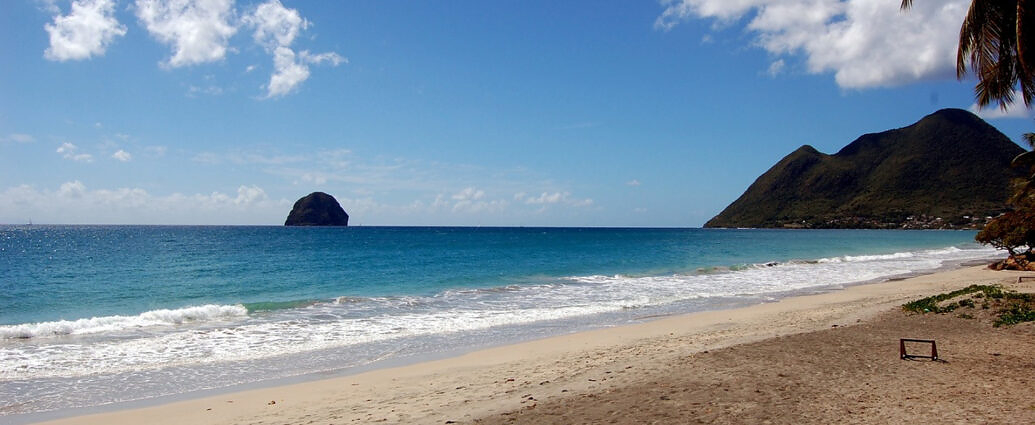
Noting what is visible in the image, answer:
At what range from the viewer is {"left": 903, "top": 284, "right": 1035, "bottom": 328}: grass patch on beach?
12.6m

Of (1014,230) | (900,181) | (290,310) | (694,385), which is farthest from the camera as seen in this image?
(900,181)

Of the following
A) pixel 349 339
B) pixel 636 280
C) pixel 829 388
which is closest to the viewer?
pixel 829 388

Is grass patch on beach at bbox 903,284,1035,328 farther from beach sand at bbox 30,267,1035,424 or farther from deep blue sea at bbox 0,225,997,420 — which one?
deep blue sea at bbox 0,225,997,420

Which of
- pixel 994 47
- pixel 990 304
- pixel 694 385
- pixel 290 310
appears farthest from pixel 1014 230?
pixel 290 310

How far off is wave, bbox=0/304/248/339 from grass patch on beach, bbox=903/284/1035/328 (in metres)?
20.4

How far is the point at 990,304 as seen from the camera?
46.3 feet

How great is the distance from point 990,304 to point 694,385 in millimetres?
10852

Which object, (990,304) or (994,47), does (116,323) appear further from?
(990,304)

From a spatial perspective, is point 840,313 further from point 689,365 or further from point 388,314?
point 388,314

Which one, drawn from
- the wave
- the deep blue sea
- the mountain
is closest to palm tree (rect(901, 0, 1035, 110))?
the deep blue sea

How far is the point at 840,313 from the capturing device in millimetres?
15945

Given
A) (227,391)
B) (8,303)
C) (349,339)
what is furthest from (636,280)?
(8,303)

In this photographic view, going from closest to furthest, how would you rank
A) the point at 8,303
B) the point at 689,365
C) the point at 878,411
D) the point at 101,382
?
1. the point at 878,411
2. the point at 689,365
3. the point at 101,382
4. the point at 8,303

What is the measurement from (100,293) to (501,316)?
20.3 meters
